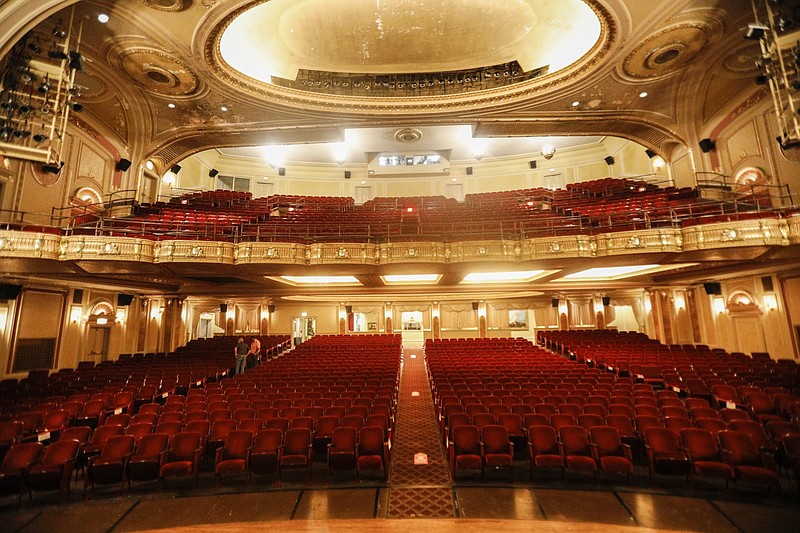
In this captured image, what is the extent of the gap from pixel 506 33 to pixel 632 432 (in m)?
12.3

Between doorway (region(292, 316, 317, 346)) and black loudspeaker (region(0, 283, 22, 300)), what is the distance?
34.1 ft


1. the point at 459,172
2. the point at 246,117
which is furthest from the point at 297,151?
the point at 459,172

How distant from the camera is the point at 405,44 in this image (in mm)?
12836

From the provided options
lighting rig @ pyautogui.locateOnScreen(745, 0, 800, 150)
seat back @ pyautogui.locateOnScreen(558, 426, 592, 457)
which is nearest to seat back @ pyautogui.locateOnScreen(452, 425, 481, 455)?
seat back @ pyautogui.locateOnScreen(558, 426, 592, 457)

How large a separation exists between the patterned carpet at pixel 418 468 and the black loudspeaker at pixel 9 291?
9.43 m

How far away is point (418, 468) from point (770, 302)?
11.4 meters

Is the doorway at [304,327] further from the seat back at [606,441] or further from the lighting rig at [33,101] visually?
the seat back at [606,441]

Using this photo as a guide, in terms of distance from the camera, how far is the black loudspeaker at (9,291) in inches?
340

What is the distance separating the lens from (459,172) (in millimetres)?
20281

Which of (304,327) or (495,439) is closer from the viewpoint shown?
(495,439)

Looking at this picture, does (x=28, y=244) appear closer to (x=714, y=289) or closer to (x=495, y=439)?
(x=495, y=439)

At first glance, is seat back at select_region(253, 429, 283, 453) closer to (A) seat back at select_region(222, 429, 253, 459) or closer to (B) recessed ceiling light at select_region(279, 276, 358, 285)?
(A) seat back at select_region(222, 429, 253, 459)

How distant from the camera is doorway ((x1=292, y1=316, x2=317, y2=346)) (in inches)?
723

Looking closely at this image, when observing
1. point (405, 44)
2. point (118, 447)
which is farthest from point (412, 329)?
point (118, 447)
